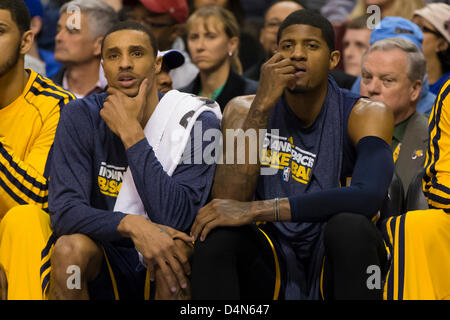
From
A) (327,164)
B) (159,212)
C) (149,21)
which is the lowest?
(159,212)

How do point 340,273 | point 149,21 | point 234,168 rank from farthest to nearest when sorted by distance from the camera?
point 149,21
point 234,168
point 340,273

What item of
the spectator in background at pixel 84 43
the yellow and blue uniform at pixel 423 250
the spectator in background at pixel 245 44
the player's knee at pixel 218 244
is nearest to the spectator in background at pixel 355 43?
the spectator in background at pixel 245 44

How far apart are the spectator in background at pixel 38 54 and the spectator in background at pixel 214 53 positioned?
3.34 ft

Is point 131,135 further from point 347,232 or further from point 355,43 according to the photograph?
point 355,43

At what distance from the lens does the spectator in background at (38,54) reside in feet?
16.6

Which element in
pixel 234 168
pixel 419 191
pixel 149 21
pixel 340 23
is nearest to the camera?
pixel 234 168

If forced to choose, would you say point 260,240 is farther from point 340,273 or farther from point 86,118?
point 86,118

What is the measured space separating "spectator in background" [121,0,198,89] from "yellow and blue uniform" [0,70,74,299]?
1585 millimetres

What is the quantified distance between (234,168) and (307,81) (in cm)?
51

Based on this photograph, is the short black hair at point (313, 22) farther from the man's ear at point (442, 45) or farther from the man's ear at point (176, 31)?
the man's ear at point (176, 31)

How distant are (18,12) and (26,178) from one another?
81 centimetres

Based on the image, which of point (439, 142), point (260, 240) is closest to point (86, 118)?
point (260, 240)

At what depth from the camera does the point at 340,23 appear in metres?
5.93

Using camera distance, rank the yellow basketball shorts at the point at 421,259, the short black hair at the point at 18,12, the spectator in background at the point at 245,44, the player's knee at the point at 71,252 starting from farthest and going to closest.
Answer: the spectator in background at the point at 245,44 → the short black hair at the point at 18,12 → the yellow basketball shorts at the point at 421,259 → the player's knee at the point at 71,252
